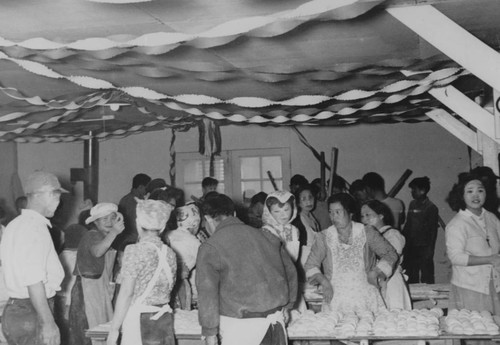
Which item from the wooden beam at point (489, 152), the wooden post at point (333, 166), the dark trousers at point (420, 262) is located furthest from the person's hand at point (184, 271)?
the dark trousers at point (420, 262)

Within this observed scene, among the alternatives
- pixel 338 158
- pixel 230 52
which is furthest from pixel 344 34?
pixel 338 158

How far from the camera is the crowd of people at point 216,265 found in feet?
13.1

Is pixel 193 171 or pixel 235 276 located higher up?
pixel 193 171

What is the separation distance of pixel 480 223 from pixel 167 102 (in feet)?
10.7

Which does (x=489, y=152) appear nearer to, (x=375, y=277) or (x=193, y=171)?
(x=375, y=277)

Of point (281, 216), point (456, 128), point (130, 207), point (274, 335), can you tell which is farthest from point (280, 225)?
point (456, 128)

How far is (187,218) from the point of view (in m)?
5.79

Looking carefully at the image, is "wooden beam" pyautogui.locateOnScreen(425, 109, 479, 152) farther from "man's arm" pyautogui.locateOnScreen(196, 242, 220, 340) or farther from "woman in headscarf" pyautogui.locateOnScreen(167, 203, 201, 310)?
"man's arm" pyautogui.locateOnScreen(196, 242, 220, 340)

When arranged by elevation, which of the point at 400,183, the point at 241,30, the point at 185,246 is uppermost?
the point at 241,30

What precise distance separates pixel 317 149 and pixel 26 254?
7399mm

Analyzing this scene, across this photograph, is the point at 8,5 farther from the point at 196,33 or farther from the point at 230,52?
the point at 230,52

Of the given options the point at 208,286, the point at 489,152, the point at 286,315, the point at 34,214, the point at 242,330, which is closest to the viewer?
the point at 208,286

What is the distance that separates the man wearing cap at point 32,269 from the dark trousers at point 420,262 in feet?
20.4

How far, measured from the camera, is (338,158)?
35.2 ft
